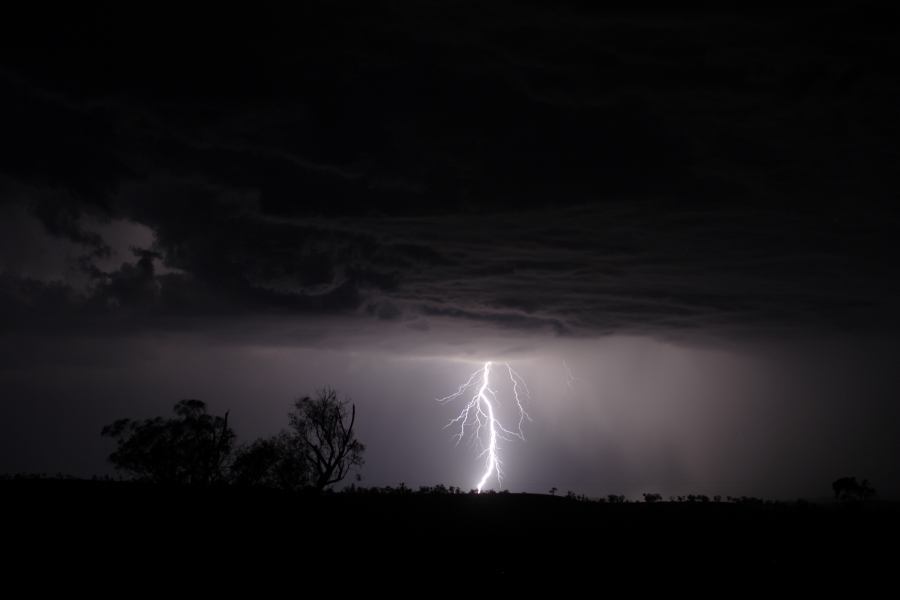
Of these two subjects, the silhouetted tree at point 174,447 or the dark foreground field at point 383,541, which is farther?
the silhouetted tree at point 174,447

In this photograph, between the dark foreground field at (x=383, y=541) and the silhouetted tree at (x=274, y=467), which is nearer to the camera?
the dark foreground field at (x=383, y=541)

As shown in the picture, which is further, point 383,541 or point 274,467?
point 274,467

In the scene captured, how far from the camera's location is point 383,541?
2478 centimetres

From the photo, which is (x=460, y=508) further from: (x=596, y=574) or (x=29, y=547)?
(x=29, y=547)

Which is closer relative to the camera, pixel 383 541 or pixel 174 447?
pixel 383 541

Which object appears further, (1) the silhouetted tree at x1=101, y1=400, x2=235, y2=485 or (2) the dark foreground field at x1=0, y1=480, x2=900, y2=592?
(1) the silhouetted tree at x1=101, y1=400, x2=235, y2=485

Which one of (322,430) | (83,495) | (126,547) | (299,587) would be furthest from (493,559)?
(322,430)

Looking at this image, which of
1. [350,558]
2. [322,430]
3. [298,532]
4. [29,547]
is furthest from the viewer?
[322,430]

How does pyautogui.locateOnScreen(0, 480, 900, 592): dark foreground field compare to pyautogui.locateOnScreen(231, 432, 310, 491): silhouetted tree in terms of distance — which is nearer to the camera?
pyautogui.locateOnScreen(0, 480, 900, 592): dark foreground field

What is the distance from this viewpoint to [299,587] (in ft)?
60.5

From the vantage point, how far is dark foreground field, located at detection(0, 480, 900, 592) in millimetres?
20000

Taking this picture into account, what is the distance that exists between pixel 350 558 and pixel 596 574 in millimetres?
8240

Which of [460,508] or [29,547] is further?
[460,508]

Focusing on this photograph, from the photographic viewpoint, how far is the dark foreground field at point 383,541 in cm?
2000
